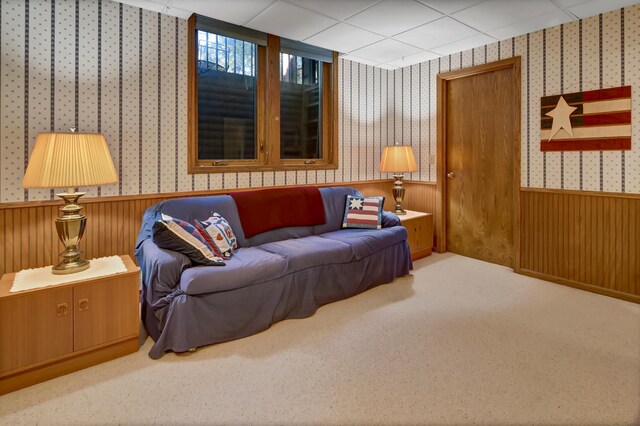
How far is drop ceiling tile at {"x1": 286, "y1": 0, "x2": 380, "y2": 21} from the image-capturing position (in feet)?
9.91


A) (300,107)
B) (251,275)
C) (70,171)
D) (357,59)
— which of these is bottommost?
(251,275)

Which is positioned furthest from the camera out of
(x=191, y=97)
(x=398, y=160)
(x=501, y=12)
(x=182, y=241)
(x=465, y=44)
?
(x=398, y=160)

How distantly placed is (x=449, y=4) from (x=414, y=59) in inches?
67.7

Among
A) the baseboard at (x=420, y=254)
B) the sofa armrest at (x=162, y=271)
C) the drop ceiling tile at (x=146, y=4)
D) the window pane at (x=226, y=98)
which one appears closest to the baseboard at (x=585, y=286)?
the baseboard at (x=420, y=254)

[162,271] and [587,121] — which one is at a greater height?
[587,121]

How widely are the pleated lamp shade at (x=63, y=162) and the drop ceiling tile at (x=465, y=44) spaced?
3.71 metres

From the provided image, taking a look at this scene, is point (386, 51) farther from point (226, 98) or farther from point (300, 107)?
point (226, 98)

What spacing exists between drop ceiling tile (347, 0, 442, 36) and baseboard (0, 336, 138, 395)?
3.15 m

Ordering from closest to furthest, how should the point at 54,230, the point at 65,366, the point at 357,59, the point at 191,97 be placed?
the point at 65,366, the point at 54,230, the point at 191,97, the point at 357,59

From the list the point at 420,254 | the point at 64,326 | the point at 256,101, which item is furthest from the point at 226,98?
the point at 420,254

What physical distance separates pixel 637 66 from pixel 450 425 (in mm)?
3355

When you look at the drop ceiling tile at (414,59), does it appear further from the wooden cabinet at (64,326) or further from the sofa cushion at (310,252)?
the wooden cabinet at (64,326)

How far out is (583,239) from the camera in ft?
11.7

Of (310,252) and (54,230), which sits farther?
(310,252)
